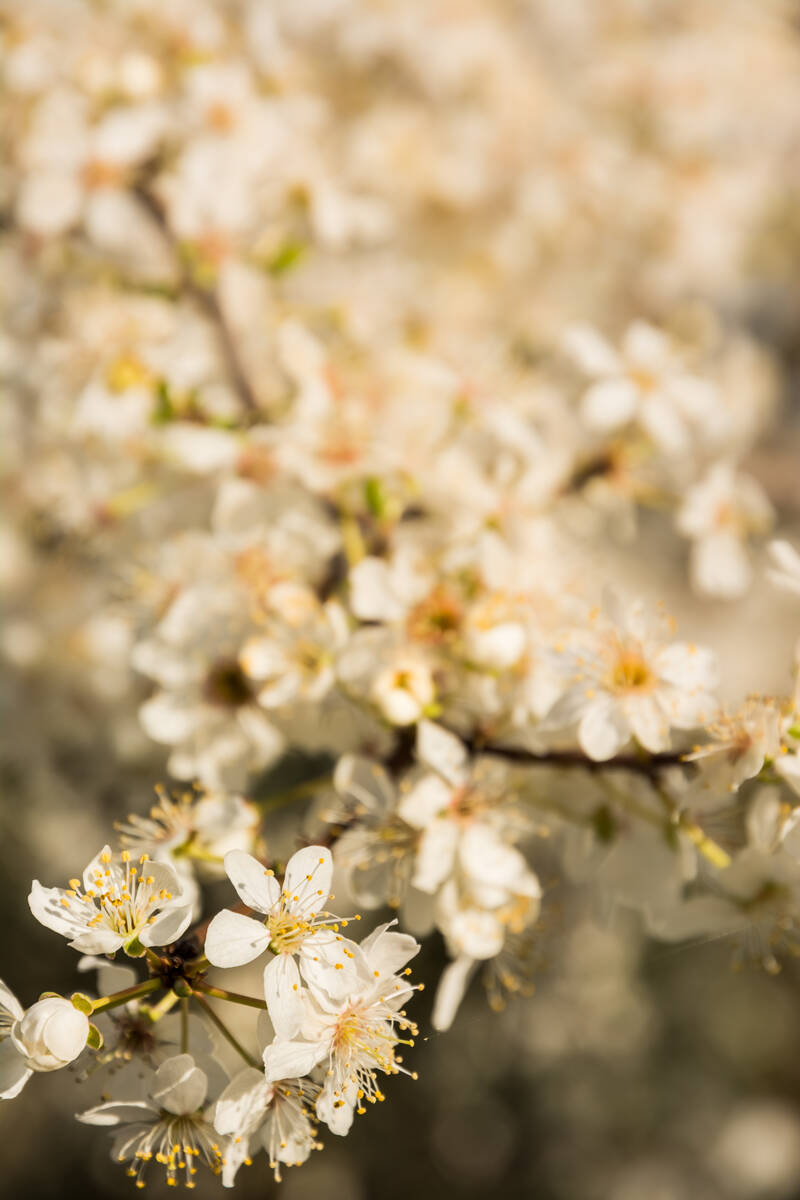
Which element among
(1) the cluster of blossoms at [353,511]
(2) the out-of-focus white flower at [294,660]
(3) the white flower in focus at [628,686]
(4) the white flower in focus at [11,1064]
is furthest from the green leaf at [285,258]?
(4) the white flower in focus at [11,1064]

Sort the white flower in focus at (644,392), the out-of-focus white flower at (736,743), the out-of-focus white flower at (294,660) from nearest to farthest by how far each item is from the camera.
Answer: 1. the out-of-focus white flower at (736,743)
2. the out-of-focus white flower at (294,660)
3. the white flower in focus at (644,392)

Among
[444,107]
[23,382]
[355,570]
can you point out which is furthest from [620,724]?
[444,107]

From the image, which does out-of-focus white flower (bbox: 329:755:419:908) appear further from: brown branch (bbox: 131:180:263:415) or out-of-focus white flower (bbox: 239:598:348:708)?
brown branch (bbox: 131:180:263:415)

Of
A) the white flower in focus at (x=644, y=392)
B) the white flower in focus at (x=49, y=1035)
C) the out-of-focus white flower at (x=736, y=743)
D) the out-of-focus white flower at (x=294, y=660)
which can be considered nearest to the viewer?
the white flower in focus at (x=49, y=1035)

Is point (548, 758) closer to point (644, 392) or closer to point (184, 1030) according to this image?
point (184, 1030)

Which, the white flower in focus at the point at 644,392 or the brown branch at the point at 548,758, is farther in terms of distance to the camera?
the white flower in focus at the point at 644,392

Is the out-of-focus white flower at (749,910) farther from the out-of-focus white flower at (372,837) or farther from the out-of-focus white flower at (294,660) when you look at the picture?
the out-of-focus white flower at (294,660)

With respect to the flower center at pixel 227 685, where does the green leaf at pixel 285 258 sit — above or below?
above

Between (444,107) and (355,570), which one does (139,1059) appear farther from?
(444,107)
